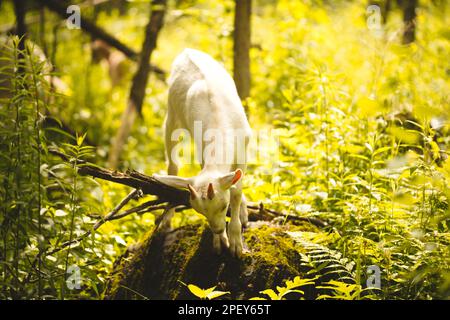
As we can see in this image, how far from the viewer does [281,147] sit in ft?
19.6

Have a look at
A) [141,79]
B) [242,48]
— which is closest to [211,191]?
[242,48]

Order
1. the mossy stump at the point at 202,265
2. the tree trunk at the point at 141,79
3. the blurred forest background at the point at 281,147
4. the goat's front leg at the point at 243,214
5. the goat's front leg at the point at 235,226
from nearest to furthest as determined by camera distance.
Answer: the blurred forest background at the point at 281,147, the mossy stump at the point at 202,265, the goat's front leg at the point at 235,226, the goat's front leg at the point at 243,214, the tree trunk at the point at 141,79

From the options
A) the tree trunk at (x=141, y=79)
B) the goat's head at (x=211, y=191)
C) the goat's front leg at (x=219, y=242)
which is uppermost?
the tree trunk at (x=141, y=79)

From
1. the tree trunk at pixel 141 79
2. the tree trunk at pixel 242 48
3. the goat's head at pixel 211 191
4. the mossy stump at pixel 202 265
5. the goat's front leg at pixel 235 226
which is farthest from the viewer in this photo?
the tree trunk at pixel 141 79

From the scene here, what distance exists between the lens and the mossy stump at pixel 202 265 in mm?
4207

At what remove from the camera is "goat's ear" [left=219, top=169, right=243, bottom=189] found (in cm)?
392

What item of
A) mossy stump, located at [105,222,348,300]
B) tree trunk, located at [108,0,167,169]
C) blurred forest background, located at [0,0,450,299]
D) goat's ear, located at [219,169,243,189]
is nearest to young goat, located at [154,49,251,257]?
goat's ear, located at [219,169,243,189]

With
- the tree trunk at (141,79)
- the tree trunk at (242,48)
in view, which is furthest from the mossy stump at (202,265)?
the tree trunk at (141,79)

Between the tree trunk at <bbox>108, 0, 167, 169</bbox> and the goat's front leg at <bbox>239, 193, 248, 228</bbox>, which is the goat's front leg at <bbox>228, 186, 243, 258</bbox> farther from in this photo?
the tree trunk at <bbox>108, 0, 167, 169</bbox>

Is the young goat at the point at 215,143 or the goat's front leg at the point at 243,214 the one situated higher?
the young goat at the point at 215,143

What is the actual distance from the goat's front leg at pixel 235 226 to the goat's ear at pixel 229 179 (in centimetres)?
36

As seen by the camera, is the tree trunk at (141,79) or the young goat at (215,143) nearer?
the young goat at (215,143)

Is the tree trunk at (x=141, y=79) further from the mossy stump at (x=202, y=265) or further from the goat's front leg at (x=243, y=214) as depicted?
the goat's front leg at (x=243, y=214)

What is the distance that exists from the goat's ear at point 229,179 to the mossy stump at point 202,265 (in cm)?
77
